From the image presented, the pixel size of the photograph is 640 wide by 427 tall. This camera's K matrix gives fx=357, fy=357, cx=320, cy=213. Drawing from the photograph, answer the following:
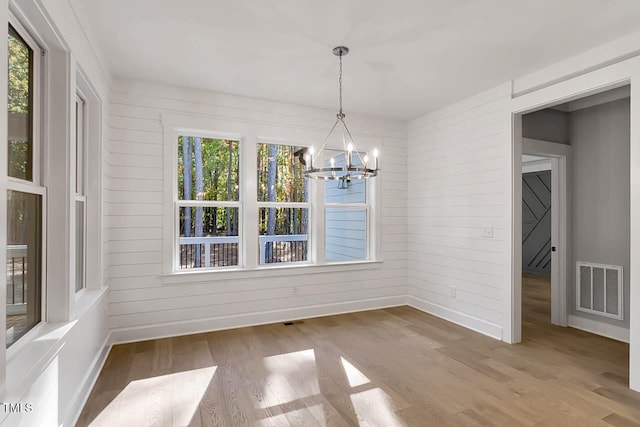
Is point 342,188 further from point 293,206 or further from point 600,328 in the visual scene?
point 600,328

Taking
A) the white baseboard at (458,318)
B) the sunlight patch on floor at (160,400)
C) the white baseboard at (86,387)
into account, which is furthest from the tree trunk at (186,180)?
the white baseboard at (458,318)

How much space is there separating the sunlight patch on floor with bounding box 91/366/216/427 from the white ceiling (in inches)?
106

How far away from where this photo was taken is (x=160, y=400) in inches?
101

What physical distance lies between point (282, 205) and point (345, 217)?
1000 millimetres

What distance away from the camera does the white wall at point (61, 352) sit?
1532 mm

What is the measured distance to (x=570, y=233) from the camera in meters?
4.37

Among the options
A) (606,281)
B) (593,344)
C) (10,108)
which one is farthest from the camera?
Result: (606,281)

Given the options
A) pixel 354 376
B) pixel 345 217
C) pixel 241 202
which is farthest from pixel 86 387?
pixel 345 217

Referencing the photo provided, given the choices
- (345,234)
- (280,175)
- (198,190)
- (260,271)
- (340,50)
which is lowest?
(260,271)

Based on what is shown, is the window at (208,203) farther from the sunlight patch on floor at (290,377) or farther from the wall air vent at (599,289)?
the wall air vent at (599,289)

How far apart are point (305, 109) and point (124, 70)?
205cm

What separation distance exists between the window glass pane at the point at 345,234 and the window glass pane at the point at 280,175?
53 cm

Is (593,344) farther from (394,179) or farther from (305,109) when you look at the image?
(305,109)

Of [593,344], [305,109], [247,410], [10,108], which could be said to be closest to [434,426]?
[247,410]
